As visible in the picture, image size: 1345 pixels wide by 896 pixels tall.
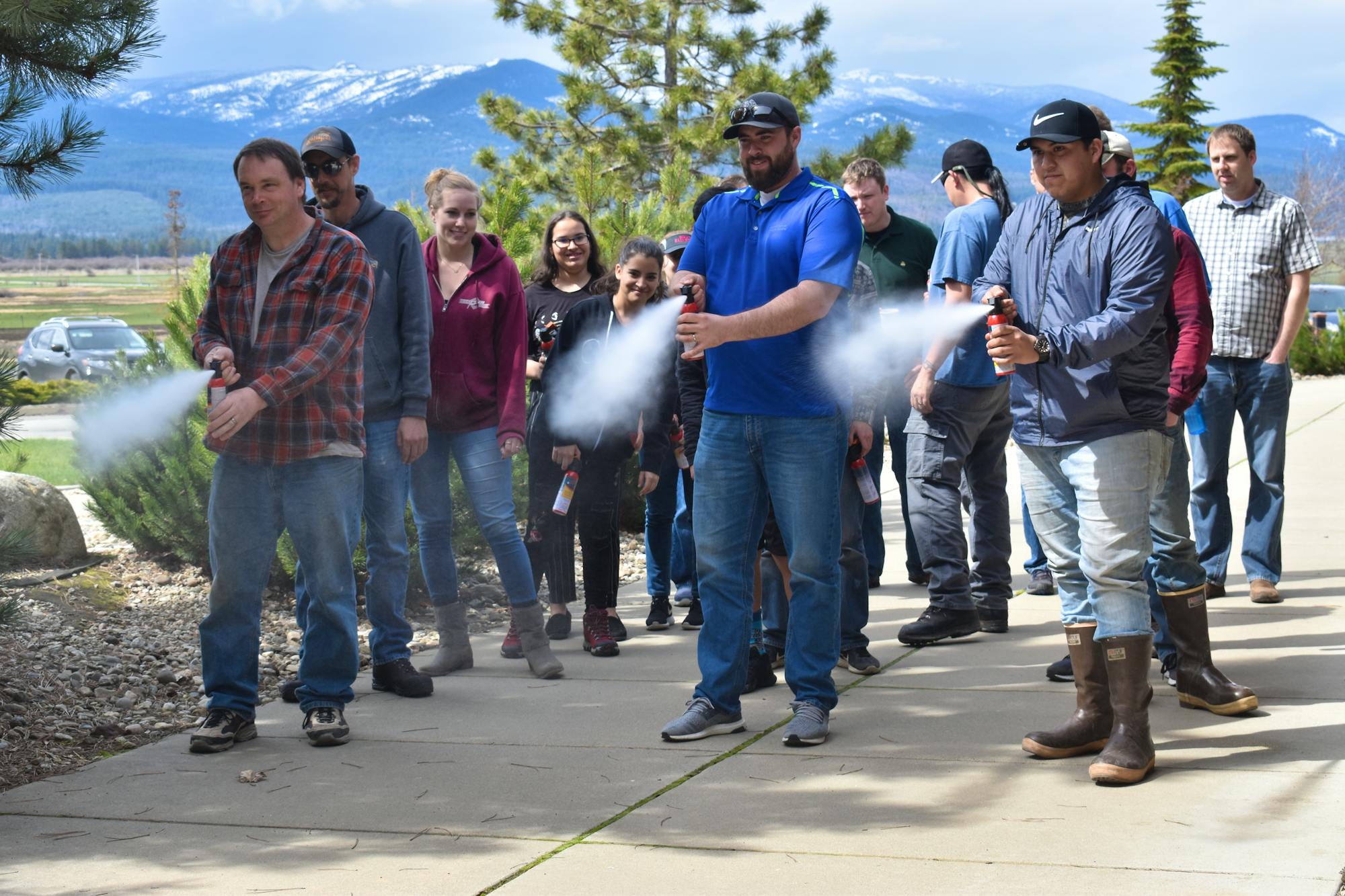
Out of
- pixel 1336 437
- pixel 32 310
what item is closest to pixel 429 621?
pixel 1336 437

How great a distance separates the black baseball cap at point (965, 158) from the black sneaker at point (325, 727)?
3495mm

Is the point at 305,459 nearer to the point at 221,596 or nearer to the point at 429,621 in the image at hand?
the point at 221,596

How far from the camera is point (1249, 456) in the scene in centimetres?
695

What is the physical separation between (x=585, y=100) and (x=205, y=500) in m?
17.8

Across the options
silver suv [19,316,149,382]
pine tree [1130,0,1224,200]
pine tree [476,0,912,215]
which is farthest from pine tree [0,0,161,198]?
pine tree [1130,0,1224,200]

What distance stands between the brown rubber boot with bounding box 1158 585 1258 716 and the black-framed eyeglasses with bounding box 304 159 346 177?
343cm

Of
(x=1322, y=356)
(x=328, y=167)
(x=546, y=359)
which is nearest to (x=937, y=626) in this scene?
(x=546, y=359)

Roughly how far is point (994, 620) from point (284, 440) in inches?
132

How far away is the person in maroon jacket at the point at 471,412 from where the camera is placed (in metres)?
5.91

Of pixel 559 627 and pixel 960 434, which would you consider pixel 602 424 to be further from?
pixel 960 434

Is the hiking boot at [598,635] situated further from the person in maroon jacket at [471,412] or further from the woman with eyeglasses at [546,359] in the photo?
the person in maroon jacket at [471,412]

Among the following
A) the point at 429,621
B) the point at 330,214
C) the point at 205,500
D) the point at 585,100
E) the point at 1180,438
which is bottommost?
the point at 429,621

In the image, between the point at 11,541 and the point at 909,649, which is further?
the point at 909,649

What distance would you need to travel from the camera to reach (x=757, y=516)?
195 inches
